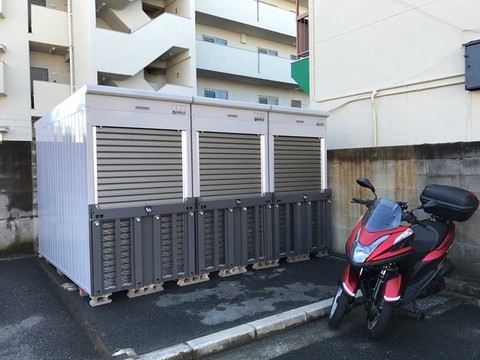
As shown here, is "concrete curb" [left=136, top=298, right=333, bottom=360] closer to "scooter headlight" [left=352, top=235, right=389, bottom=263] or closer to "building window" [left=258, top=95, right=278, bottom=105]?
"scooter headlight" [left=352, top=235, right=389, bottom=263]

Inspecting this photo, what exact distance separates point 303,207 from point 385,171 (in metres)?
1.36

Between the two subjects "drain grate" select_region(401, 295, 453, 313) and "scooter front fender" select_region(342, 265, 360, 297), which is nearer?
"scooter front fender" select_region(342, 265, 360, 297)

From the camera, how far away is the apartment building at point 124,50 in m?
13.1

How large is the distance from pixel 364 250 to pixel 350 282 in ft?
1.37

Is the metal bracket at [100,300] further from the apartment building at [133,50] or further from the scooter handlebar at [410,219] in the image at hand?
the apartment building at [133,50]

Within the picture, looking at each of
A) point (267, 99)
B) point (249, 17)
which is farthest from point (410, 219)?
point (267, 99)

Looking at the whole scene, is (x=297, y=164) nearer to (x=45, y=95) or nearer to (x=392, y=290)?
(x=392, y=290)

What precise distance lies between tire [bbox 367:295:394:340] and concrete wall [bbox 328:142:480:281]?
2.08 meters

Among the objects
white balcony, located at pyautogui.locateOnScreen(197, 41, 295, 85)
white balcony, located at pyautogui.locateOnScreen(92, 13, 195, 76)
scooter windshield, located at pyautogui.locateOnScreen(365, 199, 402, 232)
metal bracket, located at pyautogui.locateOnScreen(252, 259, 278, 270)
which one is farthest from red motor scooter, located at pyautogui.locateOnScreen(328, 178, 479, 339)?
white balcony, located at pyautogui.locateOnScreen(197, 41, 295, 85)

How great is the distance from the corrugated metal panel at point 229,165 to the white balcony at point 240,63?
11.9 metres

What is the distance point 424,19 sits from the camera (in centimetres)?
623

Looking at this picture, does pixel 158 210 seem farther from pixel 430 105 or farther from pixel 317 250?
pixel 430 105

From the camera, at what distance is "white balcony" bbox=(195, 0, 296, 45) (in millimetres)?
16875

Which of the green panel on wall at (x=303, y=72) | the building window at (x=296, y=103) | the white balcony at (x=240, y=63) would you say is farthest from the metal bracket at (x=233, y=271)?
the building window at (x=296, y=103)
